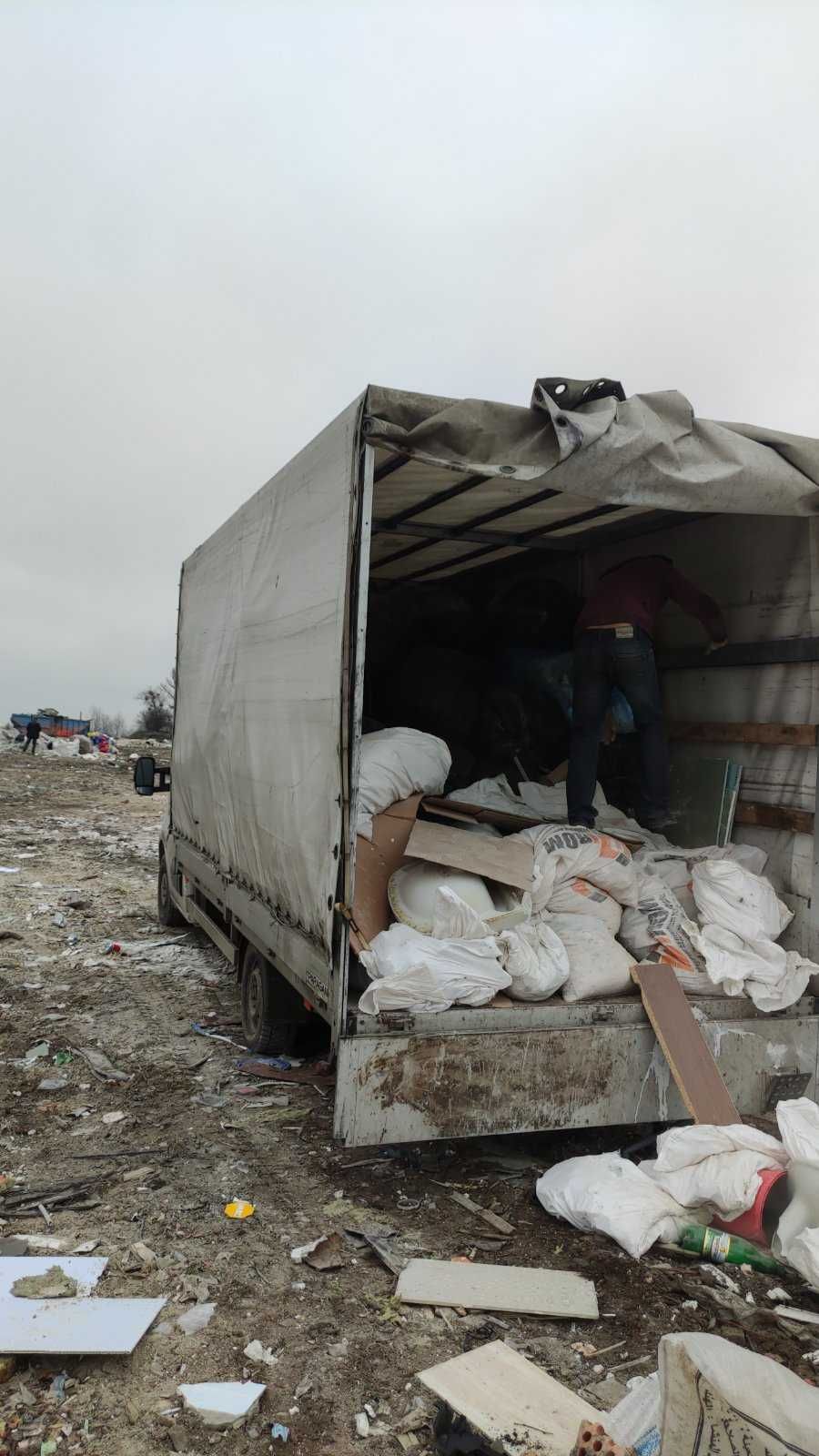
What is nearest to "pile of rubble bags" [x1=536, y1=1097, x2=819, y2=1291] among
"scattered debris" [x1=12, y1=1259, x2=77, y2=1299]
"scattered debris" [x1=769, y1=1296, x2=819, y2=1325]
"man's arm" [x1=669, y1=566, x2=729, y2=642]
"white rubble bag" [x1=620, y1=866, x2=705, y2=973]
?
"scattered debris" [x1=769, y1=1296, x2=819, y2=1325]

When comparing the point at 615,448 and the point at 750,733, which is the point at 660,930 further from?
the point at 615,448

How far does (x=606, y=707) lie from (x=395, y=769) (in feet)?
5.18

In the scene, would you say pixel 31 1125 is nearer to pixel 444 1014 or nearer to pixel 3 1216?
pixel 3 1216

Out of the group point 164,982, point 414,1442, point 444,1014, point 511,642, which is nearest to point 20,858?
point 164,982

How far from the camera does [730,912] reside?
12.5ft

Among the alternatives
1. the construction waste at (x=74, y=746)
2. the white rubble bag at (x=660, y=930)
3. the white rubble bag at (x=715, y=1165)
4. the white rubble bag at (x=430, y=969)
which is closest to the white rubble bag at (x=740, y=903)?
the white rubble bag at (x=660, y=930)

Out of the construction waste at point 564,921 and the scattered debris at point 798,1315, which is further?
the construction waste at point 564,921

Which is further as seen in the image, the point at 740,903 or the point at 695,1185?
the point at 740,903

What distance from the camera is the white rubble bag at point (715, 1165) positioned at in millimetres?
3037

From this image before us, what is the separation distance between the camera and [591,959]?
11.6ft

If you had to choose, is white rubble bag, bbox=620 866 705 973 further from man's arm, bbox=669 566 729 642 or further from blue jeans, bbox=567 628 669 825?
man's arm, bbox=669 566 729 642

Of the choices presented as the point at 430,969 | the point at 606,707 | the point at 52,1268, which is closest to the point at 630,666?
the point at 606,707

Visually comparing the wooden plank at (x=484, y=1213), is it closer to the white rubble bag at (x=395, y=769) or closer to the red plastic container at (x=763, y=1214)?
the red plastic container at (x=763, y=1214)

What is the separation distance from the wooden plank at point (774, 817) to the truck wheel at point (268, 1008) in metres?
2.19
